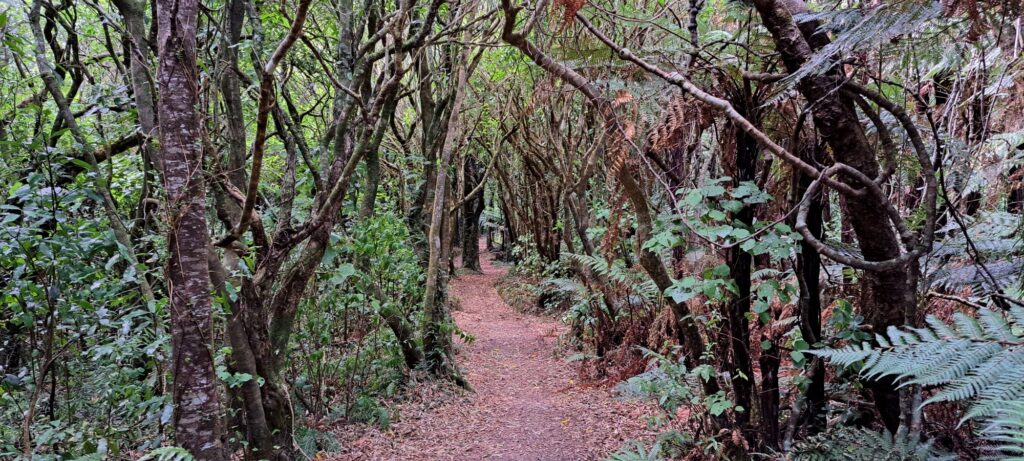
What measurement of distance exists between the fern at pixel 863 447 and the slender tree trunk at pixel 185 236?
3.36m

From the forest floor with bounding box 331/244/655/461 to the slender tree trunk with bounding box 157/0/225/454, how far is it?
2488 millimetres

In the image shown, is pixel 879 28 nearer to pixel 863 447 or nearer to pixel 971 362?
pixel 971 362

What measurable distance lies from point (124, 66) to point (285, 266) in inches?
124

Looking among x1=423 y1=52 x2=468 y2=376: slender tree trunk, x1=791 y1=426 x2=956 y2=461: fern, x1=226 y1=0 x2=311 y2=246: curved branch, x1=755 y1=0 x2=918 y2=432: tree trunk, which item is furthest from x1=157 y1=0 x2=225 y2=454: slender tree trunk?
x1=423 y1=52 x2=468 y2=376: slender tree trunk

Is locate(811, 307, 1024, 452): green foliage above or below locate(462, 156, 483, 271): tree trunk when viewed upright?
below

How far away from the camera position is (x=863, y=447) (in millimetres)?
2557

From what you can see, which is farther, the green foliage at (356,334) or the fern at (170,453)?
the green foliage at (356,334)

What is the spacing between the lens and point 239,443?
12.6 feet

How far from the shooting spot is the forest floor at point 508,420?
16.9 feet

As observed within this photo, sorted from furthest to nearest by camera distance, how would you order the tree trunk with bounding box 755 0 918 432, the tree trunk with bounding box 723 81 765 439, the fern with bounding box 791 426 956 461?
the tree trunk with bounding box 723 81 765 439, the tree trunk with bounding box 755 0 918 432, the fern with bounding box 791 426 956 461

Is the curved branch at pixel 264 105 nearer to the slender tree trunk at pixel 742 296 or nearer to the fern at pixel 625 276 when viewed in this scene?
the slender tree trunk at pixel 742 296

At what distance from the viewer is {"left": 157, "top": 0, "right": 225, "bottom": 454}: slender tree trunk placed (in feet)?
8.82

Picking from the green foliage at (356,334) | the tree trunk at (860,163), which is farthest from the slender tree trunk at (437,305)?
the tree trunk at (860,163)

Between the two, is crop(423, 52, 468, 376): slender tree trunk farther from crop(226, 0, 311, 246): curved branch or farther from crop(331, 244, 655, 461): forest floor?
crop(226, 0, 311, 246): curved branch
